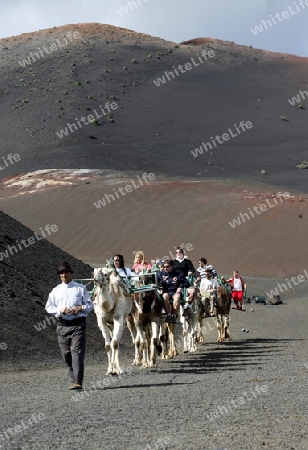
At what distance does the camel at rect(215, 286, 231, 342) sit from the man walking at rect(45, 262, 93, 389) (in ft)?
35.1

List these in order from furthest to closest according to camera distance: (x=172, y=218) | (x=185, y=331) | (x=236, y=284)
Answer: (x=172, y=218)
(x=236, y=284)
(x=185, y=331)

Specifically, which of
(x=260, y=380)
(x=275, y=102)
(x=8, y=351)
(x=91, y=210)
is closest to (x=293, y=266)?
(x=91, y=210)

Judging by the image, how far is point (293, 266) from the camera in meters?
53.4

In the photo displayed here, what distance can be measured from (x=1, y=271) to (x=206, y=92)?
9267cm

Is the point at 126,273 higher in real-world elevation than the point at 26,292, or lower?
higher

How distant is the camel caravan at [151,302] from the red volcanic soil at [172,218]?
28.9 metres

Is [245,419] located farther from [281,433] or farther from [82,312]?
[82,312]

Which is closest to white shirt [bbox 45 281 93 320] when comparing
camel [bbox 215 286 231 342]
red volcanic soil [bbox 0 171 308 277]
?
camel [bbox 215 286 231 342]

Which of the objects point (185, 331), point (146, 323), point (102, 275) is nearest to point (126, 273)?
point (146, 323)

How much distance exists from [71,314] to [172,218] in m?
51.3

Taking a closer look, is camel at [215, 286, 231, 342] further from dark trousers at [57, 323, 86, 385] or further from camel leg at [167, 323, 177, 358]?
dark trousers at [57, 323, 86, 385]

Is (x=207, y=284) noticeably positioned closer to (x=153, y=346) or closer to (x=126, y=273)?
(x=153, y=346)

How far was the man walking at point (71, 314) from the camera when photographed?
13.2 meters

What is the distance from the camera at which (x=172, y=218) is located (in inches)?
2534
